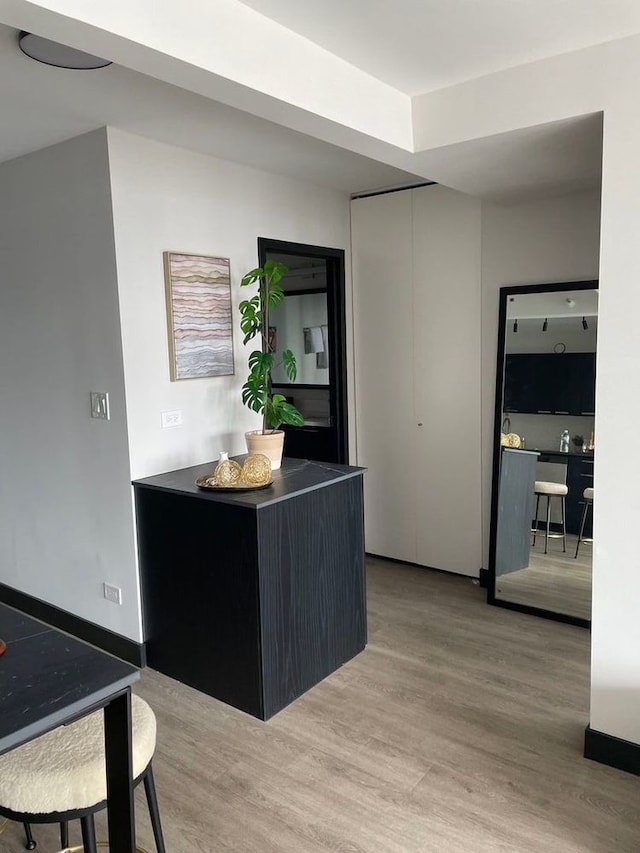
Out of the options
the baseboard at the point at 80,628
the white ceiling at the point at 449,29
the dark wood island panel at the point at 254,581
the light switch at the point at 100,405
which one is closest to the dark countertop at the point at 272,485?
the dark wood island panel at the point at 254,581

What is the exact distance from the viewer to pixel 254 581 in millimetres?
2660

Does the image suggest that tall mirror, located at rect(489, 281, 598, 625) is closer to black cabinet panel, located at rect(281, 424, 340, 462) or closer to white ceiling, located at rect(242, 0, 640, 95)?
black cabinet panel, located at rect(281, 424, 340, 462)

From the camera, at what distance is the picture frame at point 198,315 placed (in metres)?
3.12

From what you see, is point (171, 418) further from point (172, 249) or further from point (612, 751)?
point (612, 751)

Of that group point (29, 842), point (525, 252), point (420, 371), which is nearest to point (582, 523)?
point (420, 371)

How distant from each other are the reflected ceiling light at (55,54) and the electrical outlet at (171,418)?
144cm

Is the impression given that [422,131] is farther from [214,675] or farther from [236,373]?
[214,675]

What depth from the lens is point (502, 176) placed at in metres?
3.08

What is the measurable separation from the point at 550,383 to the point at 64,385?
2.48 m

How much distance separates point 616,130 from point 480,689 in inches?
87.2

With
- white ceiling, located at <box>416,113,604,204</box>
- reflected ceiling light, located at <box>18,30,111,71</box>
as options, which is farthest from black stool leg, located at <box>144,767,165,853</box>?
white ceiling, located at <box>416,113,604,204</box>

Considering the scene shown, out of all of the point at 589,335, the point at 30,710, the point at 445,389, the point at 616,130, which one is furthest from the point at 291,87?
the point at 445,389

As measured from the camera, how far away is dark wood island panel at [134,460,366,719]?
2705mm

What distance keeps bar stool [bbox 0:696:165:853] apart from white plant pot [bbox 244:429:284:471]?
1.61 meters
